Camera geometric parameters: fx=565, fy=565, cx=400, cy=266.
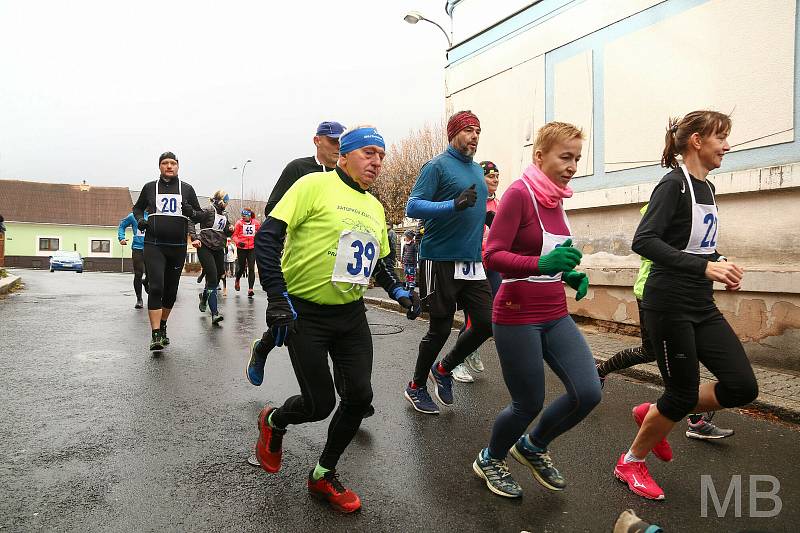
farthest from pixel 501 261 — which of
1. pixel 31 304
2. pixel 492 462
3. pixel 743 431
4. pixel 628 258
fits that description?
pixel 31 304

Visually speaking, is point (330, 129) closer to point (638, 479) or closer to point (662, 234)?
point (662, 234)

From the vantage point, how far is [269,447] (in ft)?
10.2

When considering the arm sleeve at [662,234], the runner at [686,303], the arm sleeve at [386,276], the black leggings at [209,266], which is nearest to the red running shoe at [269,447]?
the arm sleeve at [386,276]

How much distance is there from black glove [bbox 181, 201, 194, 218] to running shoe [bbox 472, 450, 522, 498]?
16.4 ft

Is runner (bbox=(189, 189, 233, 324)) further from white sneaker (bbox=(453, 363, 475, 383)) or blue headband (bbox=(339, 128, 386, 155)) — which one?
blue headband (bbox=(339, 128, 386, 155))

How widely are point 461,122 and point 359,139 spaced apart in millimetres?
1526

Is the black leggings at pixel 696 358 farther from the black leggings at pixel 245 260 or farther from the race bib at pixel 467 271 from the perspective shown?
the black leggings at pixel 245 260

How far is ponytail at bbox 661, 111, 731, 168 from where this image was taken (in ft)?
10.1

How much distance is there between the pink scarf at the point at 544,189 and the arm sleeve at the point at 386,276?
Result: 948 mm

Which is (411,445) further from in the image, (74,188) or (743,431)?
(74,188)

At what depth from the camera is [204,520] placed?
2658 millimetres

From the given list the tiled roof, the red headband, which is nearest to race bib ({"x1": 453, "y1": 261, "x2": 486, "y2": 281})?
the red headband

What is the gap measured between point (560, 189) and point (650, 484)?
1677 mm

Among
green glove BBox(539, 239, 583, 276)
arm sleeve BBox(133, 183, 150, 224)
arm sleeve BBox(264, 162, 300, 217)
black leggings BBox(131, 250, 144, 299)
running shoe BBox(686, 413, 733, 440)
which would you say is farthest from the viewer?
black leggings BBox(131, 250, 144, 299)
